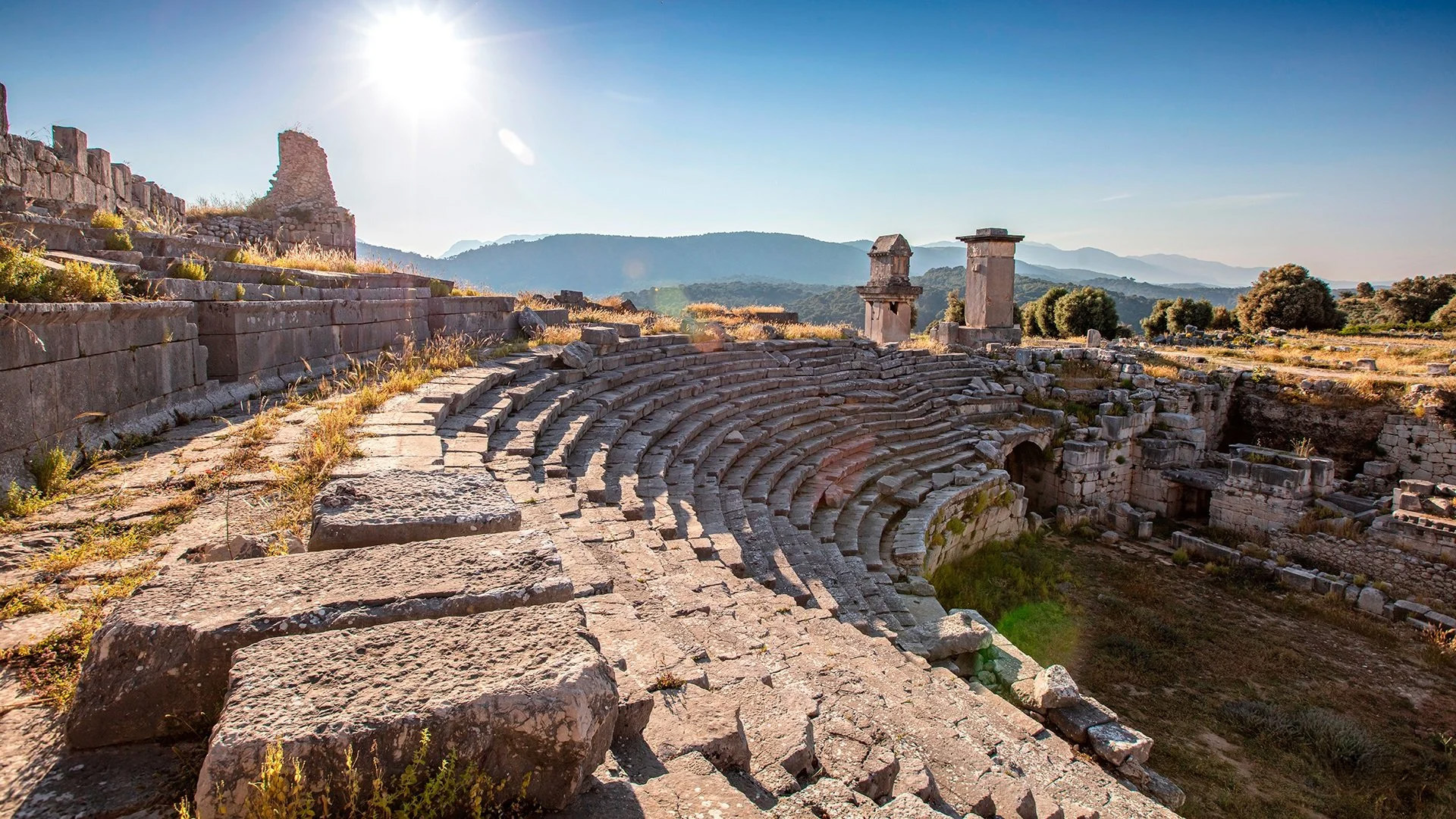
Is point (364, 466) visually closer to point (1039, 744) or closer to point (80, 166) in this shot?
point (1039, 744)

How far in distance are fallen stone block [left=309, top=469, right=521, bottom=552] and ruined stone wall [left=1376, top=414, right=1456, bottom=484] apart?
1914 centimetres

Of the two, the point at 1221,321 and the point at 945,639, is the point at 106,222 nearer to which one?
the point at 945,639

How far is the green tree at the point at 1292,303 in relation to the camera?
3170 cm

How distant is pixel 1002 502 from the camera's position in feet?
44.7

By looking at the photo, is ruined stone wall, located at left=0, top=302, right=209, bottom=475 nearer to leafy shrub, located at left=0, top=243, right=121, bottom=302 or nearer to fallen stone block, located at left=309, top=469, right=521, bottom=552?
leafy shrub, located at left=0, top=243, right=121, bottom=302

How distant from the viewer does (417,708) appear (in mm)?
2037

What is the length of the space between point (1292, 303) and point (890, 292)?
75.1ft

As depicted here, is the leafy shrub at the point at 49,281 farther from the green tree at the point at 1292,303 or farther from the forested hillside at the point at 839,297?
the forested hillside at the point at 839,297

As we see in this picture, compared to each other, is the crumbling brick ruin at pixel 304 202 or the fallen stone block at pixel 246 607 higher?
the crumbling brick ruin at pixel 304 202

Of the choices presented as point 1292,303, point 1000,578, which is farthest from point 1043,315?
point 1000,578

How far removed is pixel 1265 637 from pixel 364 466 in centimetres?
1196

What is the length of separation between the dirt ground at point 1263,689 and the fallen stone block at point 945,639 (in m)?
2.14

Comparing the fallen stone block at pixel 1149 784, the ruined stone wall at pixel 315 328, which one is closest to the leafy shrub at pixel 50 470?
the ruined stone wall at pixel 315 328

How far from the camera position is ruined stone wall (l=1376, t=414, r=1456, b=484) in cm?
1535
